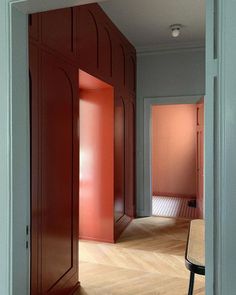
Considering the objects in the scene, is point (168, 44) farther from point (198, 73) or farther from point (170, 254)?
point (170, 254)

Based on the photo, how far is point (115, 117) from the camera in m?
3.92

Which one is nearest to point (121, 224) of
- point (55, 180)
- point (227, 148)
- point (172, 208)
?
point (172, 208)

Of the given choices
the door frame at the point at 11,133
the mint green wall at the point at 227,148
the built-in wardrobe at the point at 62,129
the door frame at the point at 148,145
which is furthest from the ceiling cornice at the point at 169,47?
the mint green wall at the point at 227,148

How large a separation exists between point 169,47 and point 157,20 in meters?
1.14

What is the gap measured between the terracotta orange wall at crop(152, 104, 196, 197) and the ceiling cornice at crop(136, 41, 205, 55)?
202 centimetres

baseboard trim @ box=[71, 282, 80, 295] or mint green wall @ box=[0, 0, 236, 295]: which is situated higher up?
mint green wall @ box=[0, 0, 236, 295]

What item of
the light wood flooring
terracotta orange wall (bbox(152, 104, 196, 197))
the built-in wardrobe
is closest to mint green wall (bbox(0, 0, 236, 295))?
the built-in wardrobe

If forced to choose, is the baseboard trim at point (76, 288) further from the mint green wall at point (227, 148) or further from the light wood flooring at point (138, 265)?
the mint green wall at point (227, 148)

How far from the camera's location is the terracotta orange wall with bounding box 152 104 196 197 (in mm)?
7023

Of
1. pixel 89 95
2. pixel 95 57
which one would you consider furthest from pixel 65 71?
pixel 89 95

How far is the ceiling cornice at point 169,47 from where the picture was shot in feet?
16.1

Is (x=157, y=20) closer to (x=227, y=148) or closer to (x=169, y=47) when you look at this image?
(x=169, y=47)

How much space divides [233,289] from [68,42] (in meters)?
2.27

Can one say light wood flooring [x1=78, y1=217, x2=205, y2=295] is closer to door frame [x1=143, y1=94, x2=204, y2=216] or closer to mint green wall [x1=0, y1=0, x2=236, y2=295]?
door frame [x1=143, y1=94, x2=204, y2=216]
